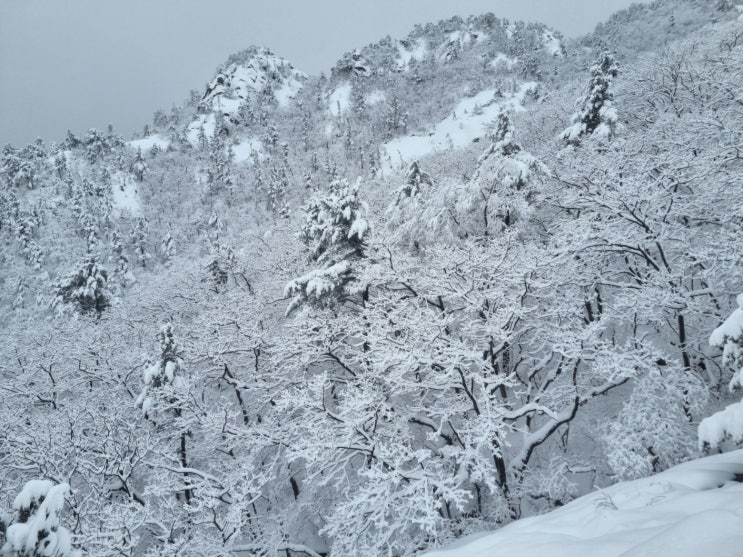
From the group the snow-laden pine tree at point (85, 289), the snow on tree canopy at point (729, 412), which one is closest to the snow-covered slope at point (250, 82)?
the snow-laden pine tree at point (85, 289)

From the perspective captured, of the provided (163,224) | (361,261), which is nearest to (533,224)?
(361,261)

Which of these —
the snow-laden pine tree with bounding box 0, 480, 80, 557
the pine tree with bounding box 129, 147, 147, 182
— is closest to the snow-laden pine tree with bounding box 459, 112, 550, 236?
the snow-laden pine tree with bounding box 0, 480, 80, 557

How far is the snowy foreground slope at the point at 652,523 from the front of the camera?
2.96 m

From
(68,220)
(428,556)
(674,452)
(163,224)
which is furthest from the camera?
(163,224)

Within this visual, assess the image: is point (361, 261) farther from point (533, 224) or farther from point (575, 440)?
point (575, 440)

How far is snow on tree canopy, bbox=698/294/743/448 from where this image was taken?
4.60 meters

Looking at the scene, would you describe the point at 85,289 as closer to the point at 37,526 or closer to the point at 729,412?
the point at 37,526

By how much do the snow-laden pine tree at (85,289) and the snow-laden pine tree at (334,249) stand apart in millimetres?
27775

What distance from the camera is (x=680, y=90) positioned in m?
21.7

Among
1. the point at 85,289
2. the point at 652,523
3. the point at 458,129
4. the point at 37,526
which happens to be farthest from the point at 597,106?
the point at 458,129

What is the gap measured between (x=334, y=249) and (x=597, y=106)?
16949 millimetres

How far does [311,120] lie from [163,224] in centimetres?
6784

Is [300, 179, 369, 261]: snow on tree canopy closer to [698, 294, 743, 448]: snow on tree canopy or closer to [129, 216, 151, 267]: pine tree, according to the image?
[698, 294, 743, 448]: snow on tree canopy

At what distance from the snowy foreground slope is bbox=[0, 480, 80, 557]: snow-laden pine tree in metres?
5.94
